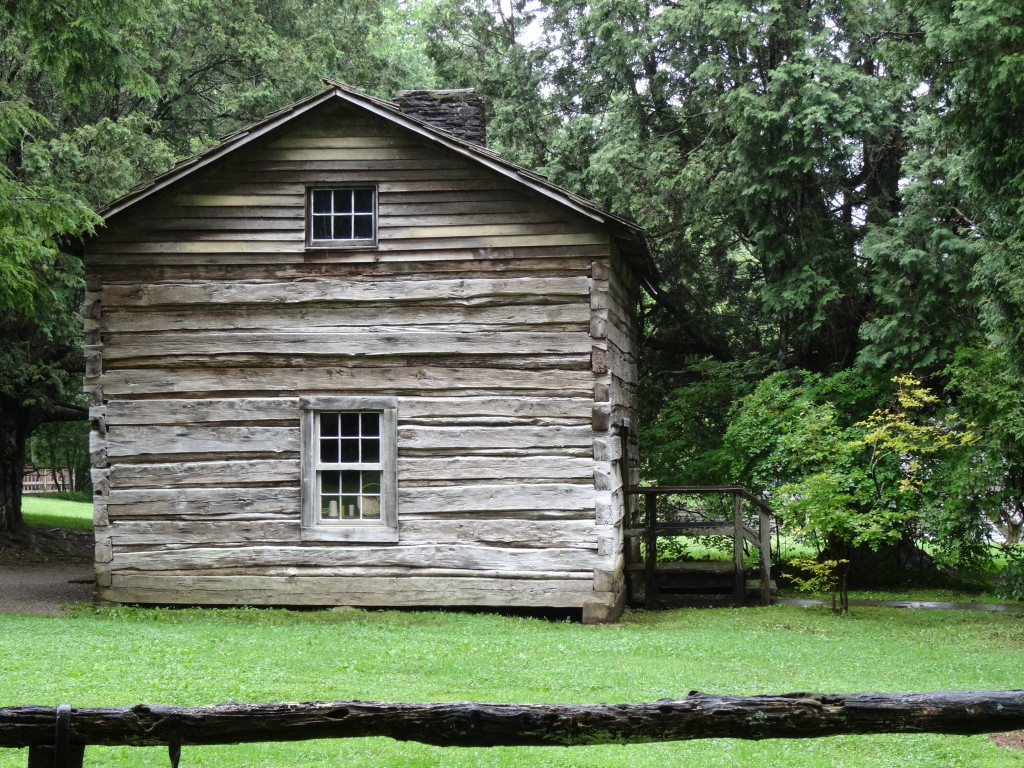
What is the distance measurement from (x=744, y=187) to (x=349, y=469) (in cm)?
969

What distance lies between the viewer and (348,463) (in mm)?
15188

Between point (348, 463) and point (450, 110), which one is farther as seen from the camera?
point (450, 110)

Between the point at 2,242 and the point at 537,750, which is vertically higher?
the point at 2,242

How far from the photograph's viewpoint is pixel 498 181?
1523 cm

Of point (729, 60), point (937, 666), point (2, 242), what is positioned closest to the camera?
point (937, 666)

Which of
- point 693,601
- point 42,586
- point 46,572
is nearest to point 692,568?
point 693,601

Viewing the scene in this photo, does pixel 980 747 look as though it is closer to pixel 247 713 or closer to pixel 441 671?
pixel 441 671

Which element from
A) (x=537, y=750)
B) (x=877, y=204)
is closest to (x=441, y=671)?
(x=537, y=750)

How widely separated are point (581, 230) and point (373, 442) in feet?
13.3

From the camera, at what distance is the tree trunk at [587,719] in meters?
5.25

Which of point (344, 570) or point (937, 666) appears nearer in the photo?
point (937, 666)

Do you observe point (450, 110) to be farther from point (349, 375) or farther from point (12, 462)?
point (12, 462)

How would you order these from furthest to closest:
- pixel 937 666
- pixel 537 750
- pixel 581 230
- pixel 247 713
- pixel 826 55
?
pixel 826 55 → pixel 581 230 → pixel 937 666 → pixel 537 750 → pixel 247 713

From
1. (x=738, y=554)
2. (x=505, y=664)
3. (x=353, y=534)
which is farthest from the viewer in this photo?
(x=738, y=554)
